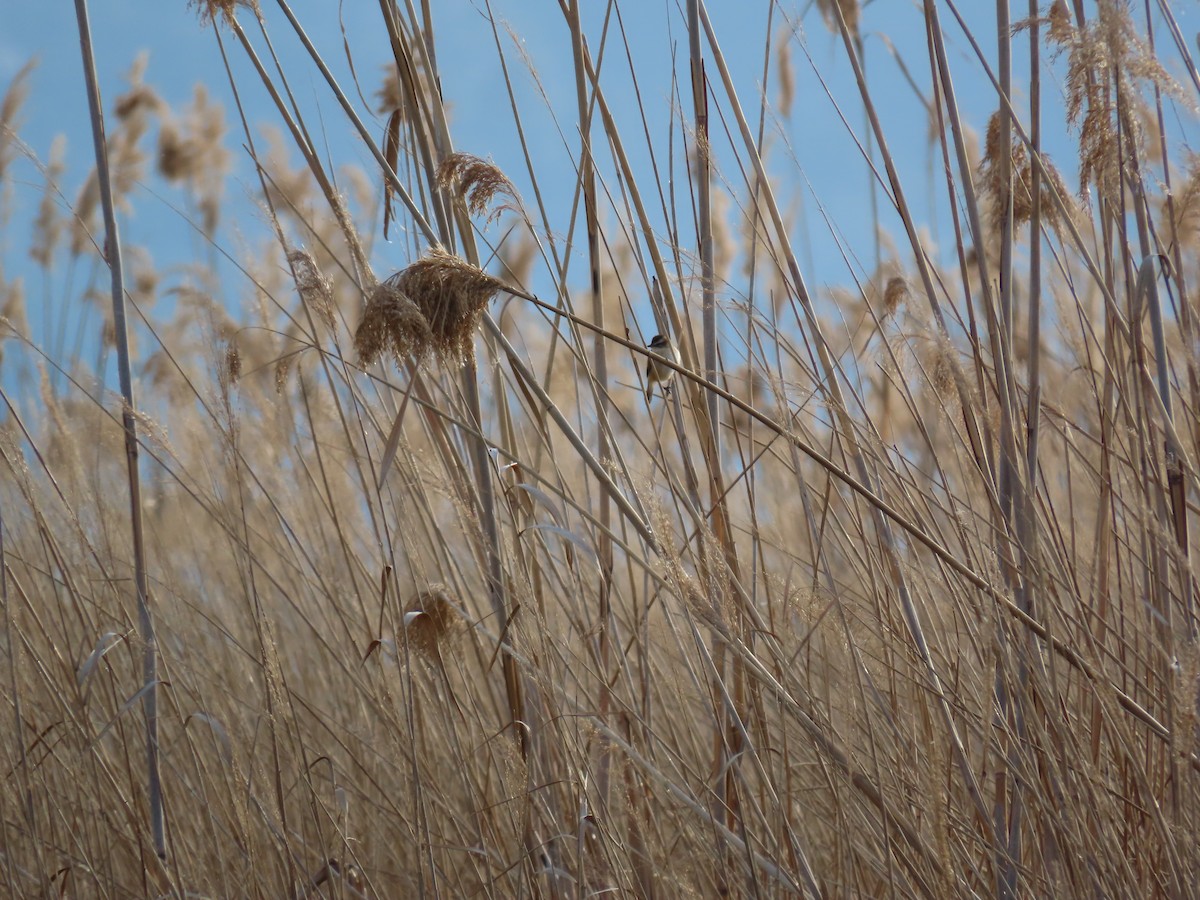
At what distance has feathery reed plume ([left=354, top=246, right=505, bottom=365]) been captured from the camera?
34.0 inches

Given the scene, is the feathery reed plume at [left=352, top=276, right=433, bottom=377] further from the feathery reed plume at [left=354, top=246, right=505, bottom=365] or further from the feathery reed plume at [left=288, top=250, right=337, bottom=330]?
the feathery reed plume at [left=288, top=250, right=337, bottom=330]

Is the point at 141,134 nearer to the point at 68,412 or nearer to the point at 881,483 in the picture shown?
the point at 68,412

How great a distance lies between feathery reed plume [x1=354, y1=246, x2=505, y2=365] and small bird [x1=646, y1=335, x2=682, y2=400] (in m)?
0.36

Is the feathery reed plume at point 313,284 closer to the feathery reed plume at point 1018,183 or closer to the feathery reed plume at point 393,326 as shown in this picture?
the feathery reed plume at point 393,326

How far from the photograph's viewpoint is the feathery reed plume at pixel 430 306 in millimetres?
864

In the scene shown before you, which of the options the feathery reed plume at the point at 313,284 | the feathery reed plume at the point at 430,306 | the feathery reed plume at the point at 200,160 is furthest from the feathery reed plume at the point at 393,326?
the feathery reed plume at the point at 200,160

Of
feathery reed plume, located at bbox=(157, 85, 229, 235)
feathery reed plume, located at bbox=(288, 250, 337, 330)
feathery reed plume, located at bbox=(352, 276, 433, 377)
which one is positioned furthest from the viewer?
feathery reed plume, located at bbox=(157, 85, 229, 235)

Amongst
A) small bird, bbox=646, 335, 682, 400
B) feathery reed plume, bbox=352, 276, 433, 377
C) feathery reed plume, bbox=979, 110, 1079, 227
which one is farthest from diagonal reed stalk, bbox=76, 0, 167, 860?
feathery reed plume, bbox=979, 110, 1079, 227

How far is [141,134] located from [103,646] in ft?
7.91

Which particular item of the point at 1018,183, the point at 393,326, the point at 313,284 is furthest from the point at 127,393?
the point at 1018,183

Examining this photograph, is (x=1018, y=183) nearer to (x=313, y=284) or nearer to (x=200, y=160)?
(x=313, y=284)

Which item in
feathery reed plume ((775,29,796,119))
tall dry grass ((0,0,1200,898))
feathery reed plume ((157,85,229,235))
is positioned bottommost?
tall dry grass ((0,0,1200,898))

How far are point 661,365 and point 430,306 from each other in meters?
0.53

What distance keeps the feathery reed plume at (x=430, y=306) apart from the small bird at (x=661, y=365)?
356 millimetres
